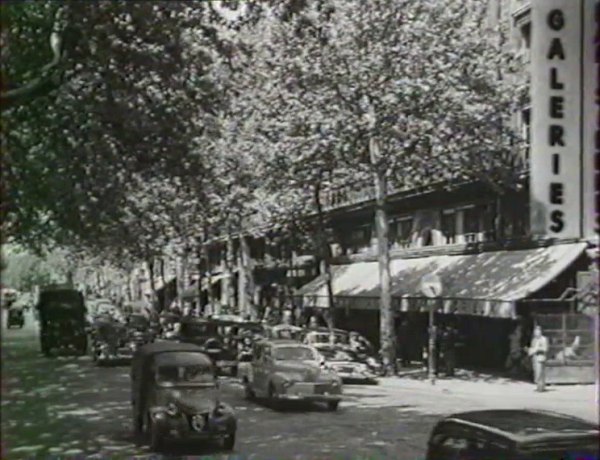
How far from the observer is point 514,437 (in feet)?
26.2

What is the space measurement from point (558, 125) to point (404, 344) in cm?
2207

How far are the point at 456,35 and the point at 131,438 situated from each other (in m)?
14.5

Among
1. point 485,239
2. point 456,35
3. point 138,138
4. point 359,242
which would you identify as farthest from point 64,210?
point 359,242

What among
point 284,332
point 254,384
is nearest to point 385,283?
point 284,332

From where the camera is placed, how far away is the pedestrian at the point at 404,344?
31.1 metres

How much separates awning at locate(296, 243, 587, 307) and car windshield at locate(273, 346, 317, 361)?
6.12m

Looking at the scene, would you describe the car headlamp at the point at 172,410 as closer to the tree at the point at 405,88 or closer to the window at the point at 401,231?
the tree at the point at 405,88

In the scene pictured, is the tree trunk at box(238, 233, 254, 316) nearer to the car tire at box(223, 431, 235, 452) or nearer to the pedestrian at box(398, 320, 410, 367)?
the pedestrian at box(398, 320, 410, 367)

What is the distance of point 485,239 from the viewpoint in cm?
2841

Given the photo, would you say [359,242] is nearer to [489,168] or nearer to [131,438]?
[489,168]

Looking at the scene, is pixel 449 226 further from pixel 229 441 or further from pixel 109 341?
pixel 229 441

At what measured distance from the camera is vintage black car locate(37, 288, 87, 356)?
31.7 meters

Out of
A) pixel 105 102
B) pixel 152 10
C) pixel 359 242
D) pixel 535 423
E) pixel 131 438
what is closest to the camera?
pixel 535 423

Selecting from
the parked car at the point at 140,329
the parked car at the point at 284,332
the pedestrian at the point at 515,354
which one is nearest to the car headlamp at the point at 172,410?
the parked car at the point at 140,329
